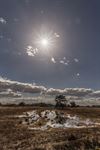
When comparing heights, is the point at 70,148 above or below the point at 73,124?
below

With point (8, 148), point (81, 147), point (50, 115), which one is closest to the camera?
point (81, 147)

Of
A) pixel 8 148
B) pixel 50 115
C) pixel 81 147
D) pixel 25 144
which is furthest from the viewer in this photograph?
pixel 50 115

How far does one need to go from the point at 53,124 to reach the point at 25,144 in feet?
107

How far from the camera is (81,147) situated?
29.6 meters

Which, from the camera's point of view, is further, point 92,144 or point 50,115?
point 50,115

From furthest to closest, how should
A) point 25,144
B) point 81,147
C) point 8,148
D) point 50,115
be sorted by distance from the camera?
point 50,115 → point 25,144 → point 8,148 → point 81,147

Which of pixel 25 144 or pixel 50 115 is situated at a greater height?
pixel 50 115

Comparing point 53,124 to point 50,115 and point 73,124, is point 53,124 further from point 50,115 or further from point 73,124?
point 50,115

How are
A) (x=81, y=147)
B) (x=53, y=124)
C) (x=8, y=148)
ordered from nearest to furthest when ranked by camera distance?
1. (x=81, y=147)
2. (x=8, y=148)
3. (x=53, y=124)

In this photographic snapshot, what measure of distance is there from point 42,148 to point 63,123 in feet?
129

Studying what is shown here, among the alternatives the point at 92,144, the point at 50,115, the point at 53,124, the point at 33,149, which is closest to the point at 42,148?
the point at 33,149

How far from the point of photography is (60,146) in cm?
3053

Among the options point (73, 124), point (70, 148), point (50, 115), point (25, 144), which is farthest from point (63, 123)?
point (70, 148)

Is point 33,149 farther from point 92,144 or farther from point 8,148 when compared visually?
point 92,144
